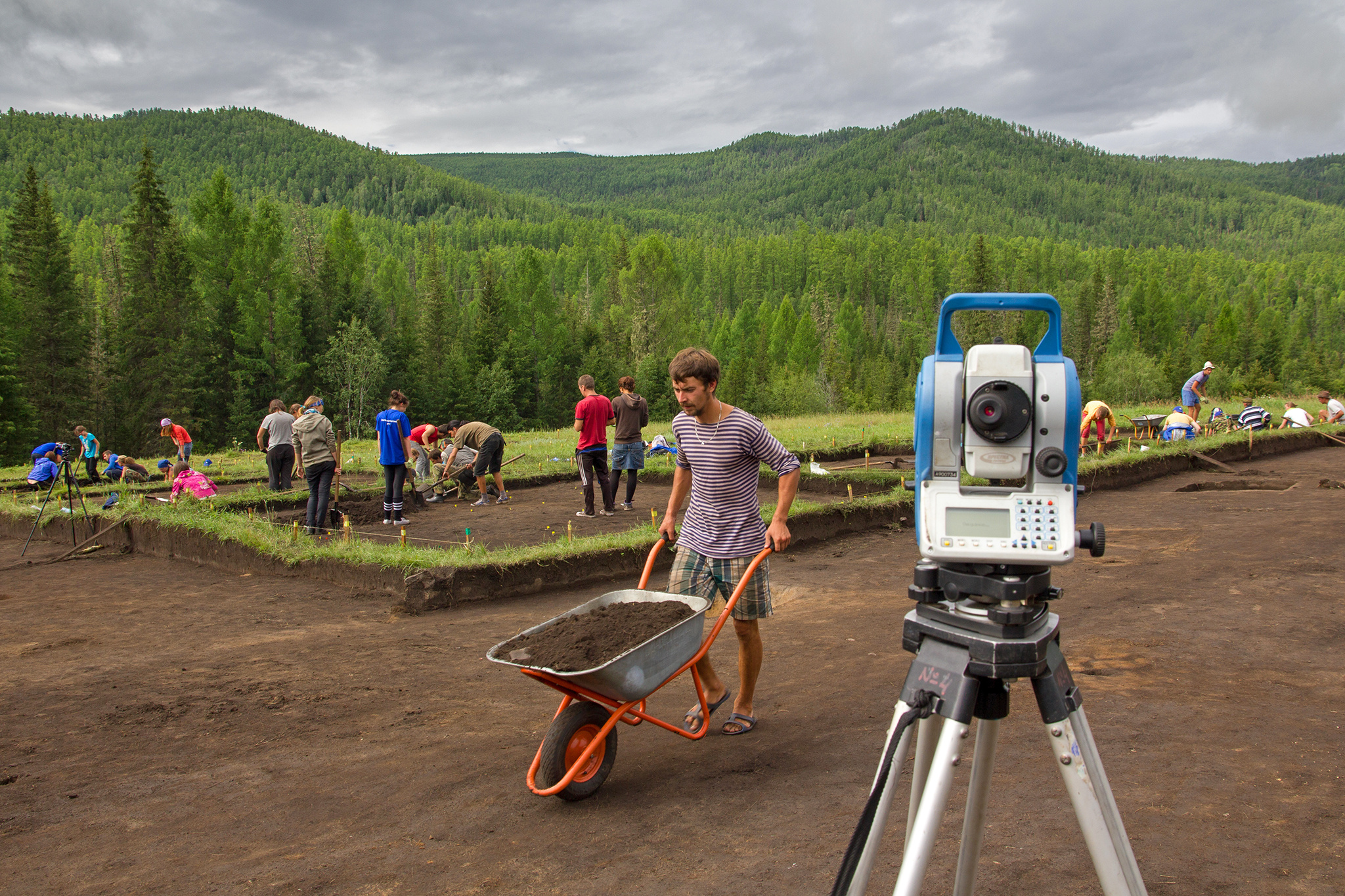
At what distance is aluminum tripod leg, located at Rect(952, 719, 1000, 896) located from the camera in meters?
2.29

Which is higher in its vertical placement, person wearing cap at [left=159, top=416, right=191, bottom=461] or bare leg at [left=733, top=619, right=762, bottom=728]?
person wearing cap at [left=159, top=416, right=191, bottom=461]

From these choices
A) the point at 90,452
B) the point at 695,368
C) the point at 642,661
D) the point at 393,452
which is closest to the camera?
the point at 642,661

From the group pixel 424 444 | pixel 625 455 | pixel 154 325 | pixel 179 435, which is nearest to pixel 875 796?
pixel 625 455

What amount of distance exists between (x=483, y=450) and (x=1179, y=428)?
1540 centimetres

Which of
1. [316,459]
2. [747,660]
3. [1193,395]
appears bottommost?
[747,660]

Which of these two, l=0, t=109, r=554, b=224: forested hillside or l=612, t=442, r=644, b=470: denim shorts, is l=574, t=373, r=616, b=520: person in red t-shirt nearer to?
l=612, t=442, r=644, b=470: denim shorts

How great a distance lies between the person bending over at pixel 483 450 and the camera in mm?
14016

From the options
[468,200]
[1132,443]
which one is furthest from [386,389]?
[468,200]

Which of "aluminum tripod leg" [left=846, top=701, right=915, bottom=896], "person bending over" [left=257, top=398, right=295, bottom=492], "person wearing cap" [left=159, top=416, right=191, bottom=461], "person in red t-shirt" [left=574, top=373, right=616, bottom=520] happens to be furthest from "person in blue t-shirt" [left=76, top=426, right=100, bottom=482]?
"aluminum tripod leg" [left=846, top=701, right=915, bottom=896]

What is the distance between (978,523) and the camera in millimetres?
2186

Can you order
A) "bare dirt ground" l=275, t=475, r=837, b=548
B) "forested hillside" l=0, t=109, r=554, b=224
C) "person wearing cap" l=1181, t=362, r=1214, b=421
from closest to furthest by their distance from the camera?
"bare dirt ground" l=275, t=475, r=837, b=548 < "person wearing cap" l=1181, t=362, r=1214, b=421 < "forested hillside" l=0, t=109, r=554, b=224

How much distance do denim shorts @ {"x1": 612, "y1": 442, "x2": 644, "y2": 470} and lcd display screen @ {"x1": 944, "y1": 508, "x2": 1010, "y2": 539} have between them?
10.4m

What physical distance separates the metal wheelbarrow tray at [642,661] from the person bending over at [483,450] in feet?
32.3

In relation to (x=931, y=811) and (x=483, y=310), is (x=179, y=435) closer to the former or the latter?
(x=931, y=811)
